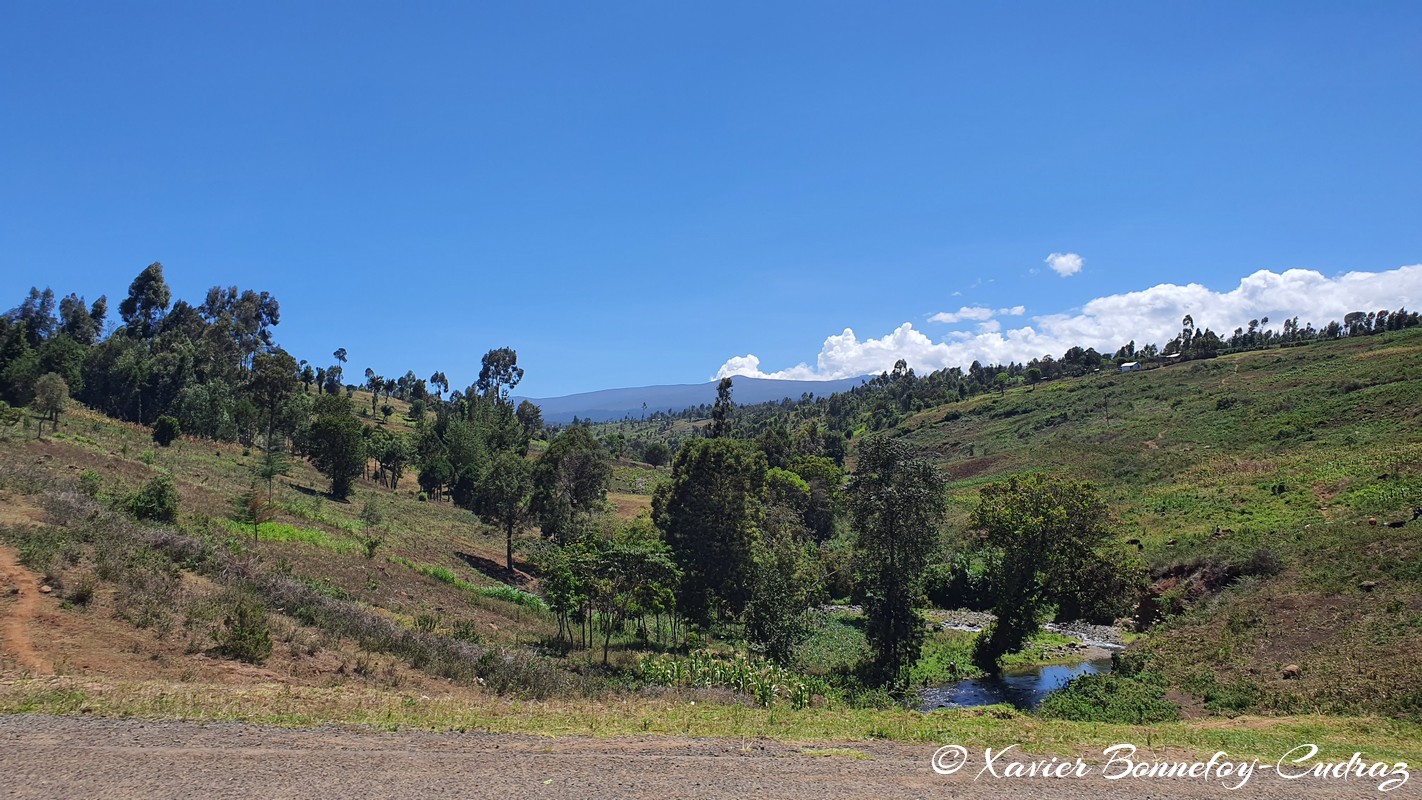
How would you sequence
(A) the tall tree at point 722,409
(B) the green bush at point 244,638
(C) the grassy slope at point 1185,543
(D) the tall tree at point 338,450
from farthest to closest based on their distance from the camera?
(A) the tall tree at point 722,409
(D) the tall tree at point 338,450
(B) the green bush at point 244,638
(C) the grassy slope at point 1185,543

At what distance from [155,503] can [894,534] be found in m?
24.7

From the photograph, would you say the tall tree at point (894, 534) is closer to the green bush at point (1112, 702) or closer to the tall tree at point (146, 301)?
the green bush at point (1112, 702)

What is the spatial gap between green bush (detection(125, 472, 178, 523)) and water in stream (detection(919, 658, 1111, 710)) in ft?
82.4

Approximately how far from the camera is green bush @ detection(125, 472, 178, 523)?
76.1 ft

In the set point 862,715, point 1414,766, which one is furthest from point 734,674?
point 1414,766

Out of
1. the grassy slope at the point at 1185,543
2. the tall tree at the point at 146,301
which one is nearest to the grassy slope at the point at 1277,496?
the grassy slope at the point at 1185,543

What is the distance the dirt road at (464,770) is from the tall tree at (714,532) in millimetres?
20352

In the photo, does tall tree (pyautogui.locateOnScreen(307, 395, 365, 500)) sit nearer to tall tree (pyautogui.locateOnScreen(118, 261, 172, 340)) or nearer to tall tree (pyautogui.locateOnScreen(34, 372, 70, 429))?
tall tree (pyautogui.locateOnScreen(34, 372, 70, 429))

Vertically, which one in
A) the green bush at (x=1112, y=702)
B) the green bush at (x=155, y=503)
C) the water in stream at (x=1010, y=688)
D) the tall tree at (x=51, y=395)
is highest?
the tall tree at (x=51, y=395)

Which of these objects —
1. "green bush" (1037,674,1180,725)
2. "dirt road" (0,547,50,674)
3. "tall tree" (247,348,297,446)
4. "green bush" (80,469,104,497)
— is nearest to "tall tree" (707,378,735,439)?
"tall tree" (247,348,297,446)

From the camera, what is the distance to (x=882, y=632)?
25.2 meters

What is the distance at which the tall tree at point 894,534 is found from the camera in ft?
78.9

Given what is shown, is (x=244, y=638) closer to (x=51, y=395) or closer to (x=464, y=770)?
(x=464, y=770)

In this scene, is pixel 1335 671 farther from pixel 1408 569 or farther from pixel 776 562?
pixel 776 562
